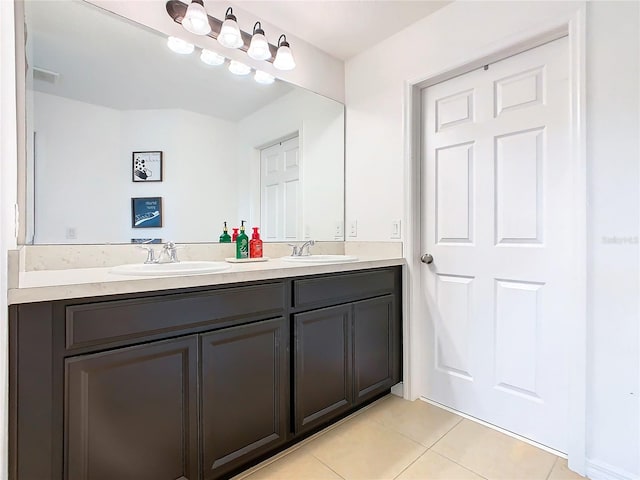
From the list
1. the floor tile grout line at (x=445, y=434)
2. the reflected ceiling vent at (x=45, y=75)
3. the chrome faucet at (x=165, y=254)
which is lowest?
the floor tile grout line at (x=445, y=434)

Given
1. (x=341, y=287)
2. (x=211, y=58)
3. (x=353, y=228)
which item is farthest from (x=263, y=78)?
(x=341, y=287)

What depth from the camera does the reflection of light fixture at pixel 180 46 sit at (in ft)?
5.47

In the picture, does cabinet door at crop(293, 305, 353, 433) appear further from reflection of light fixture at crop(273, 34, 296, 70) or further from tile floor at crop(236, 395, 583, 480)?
reflection of light fixture at crop(273, 34, 296, 70)

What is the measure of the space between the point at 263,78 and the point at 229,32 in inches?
13.8

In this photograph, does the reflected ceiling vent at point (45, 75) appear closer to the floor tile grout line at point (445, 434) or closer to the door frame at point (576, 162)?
the door frame at point (576, 162)

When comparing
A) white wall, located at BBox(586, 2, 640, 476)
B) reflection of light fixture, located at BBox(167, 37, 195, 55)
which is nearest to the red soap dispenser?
reflection of light fixture, located at BBox(167, 37, 195, 55)

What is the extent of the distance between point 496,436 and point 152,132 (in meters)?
2.25

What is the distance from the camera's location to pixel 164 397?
1103mm

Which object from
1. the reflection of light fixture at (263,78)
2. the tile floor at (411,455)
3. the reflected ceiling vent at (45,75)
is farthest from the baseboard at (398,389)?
the reflected ceiling vent at (45,75)

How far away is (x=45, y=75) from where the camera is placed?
1382 mm

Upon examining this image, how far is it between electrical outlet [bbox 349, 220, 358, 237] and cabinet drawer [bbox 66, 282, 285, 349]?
100 centimetres

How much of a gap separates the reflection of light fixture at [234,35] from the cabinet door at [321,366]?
54.9 inches

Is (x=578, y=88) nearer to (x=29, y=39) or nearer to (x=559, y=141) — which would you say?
(x=559, y=141)

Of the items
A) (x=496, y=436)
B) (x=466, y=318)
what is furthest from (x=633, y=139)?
(x=496, y=436)
